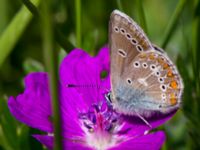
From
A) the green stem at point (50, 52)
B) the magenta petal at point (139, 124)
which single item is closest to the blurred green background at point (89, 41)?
the magenta petal at point (139, 124)

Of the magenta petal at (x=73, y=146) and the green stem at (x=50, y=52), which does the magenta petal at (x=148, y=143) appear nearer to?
the magenta petal at (x=73, y=146)

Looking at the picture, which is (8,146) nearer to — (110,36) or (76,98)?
(76,98)

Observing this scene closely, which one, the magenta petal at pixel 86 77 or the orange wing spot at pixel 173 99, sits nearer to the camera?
the orange wing spot at pixel 173 99

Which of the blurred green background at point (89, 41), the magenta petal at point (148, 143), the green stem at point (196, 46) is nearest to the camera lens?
the magenta petal at point (148, 143)

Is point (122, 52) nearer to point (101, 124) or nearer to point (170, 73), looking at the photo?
point (170, 73)

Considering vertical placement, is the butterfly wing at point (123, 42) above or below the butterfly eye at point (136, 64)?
above

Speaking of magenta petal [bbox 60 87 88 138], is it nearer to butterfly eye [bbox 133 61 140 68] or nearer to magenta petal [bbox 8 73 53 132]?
magenta petal [bbox 8 73 53 132]

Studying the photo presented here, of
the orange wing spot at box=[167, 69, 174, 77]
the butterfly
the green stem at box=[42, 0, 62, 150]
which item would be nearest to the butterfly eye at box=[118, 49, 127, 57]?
the butterfly

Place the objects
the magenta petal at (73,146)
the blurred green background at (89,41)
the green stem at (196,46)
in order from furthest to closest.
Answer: the green stem at (196,46)
the blurred green background at (89,41)
the magenta petal at (73,146)
